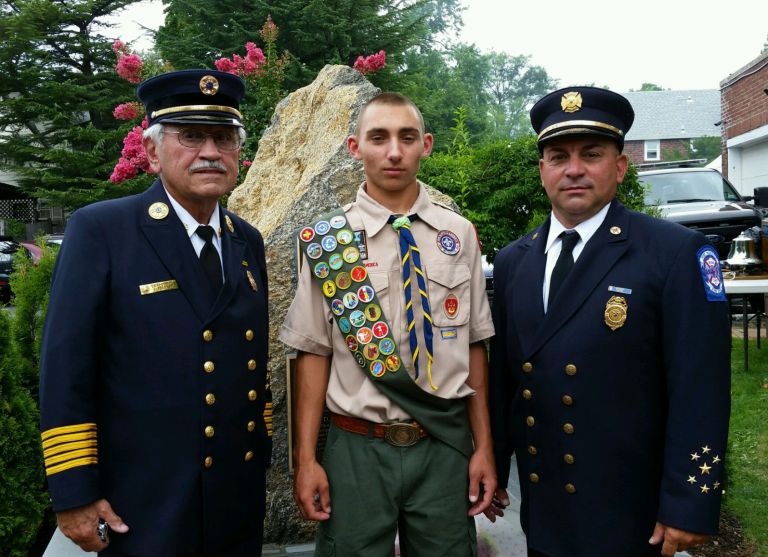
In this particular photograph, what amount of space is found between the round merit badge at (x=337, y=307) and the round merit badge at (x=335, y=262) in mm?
112

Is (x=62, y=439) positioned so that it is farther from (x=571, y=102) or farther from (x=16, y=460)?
(x=571, y=102)

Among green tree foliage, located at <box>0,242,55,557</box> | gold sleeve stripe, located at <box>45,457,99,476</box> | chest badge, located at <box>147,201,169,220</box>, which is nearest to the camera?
gold sleeve stripe, located at <box>45,457,99,476</box>

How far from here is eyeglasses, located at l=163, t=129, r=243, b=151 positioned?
219cm

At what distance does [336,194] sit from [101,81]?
1907 centimetres

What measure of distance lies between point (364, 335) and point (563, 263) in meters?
0.70

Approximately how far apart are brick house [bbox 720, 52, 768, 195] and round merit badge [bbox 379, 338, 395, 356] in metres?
15.1

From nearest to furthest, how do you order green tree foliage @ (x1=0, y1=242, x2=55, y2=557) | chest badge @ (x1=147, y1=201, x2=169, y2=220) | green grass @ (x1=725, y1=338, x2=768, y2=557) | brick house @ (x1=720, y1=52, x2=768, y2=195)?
chest badge @ (x1=147, y1=201, x2=169, y2=220) < green tree foliage @ (x1=0, y1=242, x2=55, y2=557) < green grass @ (x1=725, y1=338, x2=768, y2=557) < brick house @ (x1=720, y1=52, x2=768, y2=195)

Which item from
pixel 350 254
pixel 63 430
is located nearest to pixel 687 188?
pixel 350 254

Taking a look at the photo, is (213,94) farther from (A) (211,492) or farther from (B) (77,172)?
(B) (77,172)

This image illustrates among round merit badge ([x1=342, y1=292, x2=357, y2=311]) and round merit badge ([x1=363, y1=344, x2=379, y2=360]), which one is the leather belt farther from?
round merit badge ([x1=342, y1=292, x2=357, y2=311])

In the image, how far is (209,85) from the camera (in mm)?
2205

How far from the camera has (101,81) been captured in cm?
1995

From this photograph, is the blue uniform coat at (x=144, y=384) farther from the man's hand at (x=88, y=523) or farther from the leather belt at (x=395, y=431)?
the leather belt at (x=395, y=431)

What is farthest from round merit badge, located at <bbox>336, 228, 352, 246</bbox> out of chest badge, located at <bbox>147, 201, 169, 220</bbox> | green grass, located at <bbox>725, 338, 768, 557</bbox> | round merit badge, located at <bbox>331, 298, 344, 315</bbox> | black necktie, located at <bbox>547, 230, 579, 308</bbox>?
green grass, located at <bbox>725, 338, 768, 557</bbox>
